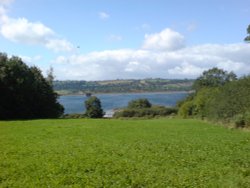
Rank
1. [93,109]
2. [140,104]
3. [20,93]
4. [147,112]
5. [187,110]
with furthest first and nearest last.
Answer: [140,104], [147,112], [93,109], [187,110], [20,93]

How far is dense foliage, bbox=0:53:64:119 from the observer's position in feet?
191

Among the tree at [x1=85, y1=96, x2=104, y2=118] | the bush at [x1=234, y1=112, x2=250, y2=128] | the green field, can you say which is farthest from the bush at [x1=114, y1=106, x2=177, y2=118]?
the green field

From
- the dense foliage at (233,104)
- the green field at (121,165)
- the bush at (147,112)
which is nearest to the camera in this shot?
the green field at (121,165)

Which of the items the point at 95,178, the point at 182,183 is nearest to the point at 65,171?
the point at 95,178

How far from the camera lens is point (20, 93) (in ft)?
194

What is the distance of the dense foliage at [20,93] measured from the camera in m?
58.1

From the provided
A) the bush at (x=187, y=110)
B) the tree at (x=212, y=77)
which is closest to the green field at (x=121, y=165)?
the bush at (x=187, y=110)

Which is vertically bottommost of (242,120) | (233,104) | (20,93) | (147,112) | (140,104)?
(147,112)

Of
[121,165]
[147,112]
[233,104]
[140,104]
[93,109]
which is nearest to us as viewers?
[121,165]

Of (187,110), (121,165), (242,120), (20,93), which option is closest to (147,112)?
(187,110)

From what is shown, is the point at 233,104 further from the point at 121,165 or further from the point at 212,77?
the point at 212,77

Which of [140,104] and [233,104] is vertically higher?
[233,104]

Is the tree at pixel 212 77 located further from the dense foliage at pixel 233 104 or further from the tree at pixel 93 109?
the dense foliage at pixel 233 104

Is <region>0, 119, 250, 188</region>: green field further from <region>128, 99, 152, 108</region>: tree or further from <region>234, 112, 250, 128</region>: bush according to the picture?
<region>128, 99, 152, 108</region>: tree
